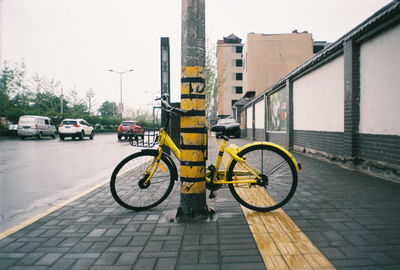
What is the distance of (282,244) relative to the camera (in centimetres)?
281

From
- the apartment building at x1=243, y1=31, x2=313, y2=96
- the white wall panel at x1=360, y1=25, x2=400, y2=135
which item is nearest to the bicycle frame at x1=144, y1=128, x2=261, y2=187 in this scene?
the white wall panel at x1=360, y1=25, x2=400, y2=135

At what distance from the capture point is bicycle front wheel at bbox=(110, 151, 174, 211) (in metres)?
3.88

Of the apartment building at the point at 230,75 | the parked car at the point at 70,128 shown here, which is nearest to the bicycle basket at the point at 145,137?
the parked car at the point at 70,128

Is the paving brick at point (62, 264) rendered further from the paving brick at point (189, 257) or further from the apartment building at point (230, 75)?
the apartment building at point (230, 75)

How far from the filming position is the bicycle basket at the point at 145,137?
13.0 ft

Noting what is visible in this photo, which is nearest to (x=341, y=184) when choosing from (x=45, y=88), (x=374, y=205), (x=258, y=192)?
(x=374, y=205)

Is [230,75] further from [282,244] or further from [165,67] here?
[282,244]

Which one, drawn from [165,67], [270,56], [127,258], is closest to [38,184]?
[127,258]

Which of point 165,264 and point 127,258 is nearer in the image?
point 165,264

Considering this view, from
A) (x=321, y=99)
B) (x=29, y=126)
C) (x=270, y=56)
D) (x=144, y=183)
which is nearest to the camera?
(x=144, y=183)

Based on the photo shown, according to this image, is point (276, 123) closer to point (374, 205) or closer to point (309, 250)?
point (374, 205)

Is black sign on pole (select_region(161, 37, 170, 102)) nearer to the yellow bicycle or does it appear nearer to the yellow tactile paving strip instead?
the yellow bicycle

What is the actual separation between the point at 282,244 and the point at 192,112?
1.74 m

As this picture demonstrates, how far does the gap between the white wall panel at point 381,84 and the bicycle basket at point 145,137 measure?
4530 mm
